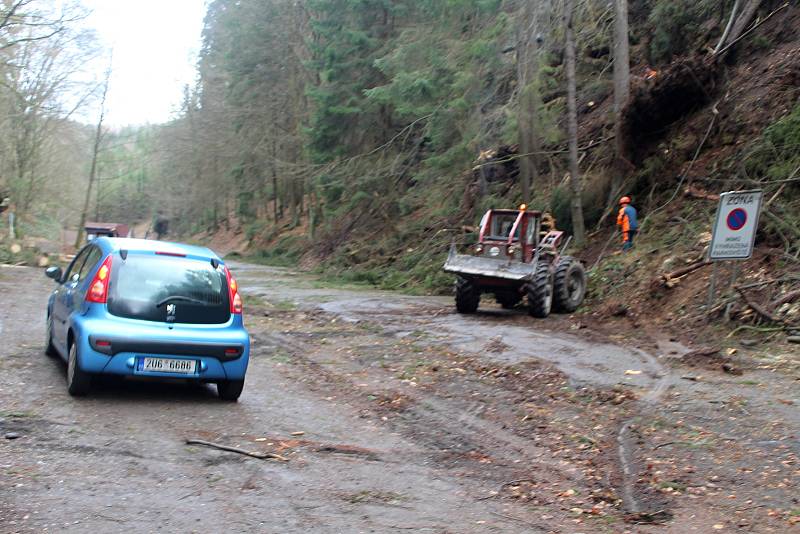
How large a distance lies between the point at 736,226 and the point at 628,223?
23.7ft

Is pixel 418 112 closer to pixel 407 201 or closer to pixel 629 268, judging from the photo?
pixel 407 201

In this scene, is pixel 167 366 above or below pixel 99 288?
below

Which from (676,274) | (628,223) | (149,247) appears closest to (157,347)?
(149,247)

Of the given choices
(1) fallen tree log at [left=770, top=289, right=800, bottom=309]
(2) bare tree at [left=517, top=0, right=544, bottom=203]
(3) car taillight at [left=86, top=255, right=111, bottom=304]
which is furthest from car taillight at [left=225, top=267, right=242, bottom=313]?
(2) bare tree at [left=517, top=0, right=544, bottom=203]

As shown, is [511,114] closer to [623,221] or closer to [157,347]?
[623,221]

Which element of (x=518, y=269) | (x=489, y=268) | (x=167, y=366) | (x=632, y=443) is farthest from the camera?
(x=489, y=268)

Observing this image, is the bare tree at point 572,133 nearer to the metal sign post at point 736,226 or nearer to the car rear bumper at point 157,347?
the metal sign post at point 736,226

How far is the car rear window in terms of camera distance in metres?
8.40

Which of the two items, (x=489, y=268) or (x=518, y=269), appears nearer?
(x=518, y=269)

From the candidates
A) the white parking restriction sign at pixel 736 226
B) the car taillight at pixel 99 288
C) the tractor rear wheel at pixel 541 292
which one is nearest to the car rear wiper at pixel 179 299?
the car taillight at pixel 99 288

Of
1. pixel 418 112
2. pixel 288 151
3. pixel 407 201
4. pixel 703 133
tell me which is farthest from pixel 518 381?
pixel 288 151

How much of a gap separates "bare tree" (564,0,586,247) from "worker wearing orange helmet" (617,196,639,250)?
6.52ft

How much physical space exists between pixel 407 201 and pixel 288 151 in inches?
621

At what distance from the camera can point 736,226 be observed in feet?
43.7
